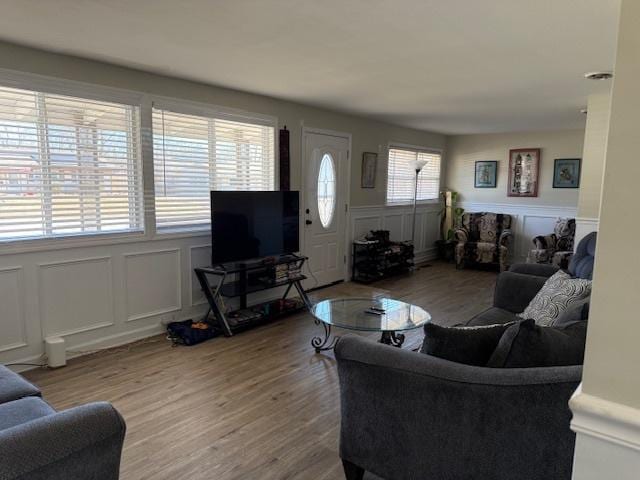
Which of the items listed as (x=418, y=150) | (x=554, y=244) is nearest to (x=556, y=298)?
(x=554, y=244)

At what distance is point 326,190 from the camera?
5.50 metres

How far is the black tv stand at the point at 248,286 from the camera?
12.9ft

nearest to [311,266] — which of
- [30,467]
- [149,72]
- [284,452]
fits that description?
[149,72]

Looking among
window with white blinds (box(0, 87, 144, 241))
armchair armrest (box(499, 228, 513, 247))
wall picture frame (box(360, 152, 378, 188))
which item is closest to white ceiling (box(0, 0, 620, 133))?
window with white blinds (box(0, 87, 144, 241))

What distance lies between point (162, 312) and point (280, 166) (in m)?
1.95

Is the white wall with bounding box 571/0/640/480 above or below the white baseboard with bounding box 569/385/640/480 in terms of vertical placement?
above

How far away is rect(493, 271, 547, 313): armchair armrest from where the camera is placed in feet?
10.5

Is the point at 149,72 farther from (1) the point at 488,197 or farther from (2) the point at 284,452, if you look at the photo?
(1) the point at 488,197

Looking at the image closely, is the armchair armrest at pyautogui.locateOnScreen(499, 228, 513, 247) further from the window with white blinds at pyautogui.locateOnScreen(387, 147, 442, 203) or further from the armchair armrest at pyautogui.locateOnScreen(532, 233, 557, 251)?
the window with white blinds at pyautogui.locateOnScreen(387, 147, 442, 203)

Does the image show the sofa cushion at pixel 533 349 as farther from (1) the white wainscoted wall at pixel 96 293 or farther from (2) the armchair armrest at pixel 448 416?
(1) the white wainscoted wall at pixel 96 293

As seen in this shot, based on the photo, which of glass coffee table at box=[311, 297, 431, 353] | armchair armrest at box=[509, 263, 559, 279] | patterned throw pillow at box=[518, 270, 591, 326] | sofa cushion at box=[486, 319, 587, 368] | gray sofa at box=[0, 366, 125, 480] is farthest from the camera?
armchair armrest at box=[509, 263, 559, 279]

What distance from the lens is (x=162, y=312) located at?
3928 mm

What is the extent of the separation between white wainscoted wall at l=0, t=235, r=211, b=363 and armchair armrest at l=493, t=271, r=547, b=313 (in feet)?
8.67

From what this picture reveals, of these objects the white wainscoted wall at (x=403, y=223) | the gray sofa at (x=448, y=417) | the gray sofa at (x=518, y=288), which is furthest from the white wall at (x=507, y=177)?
the gray sofa at (x=448, y=417)
